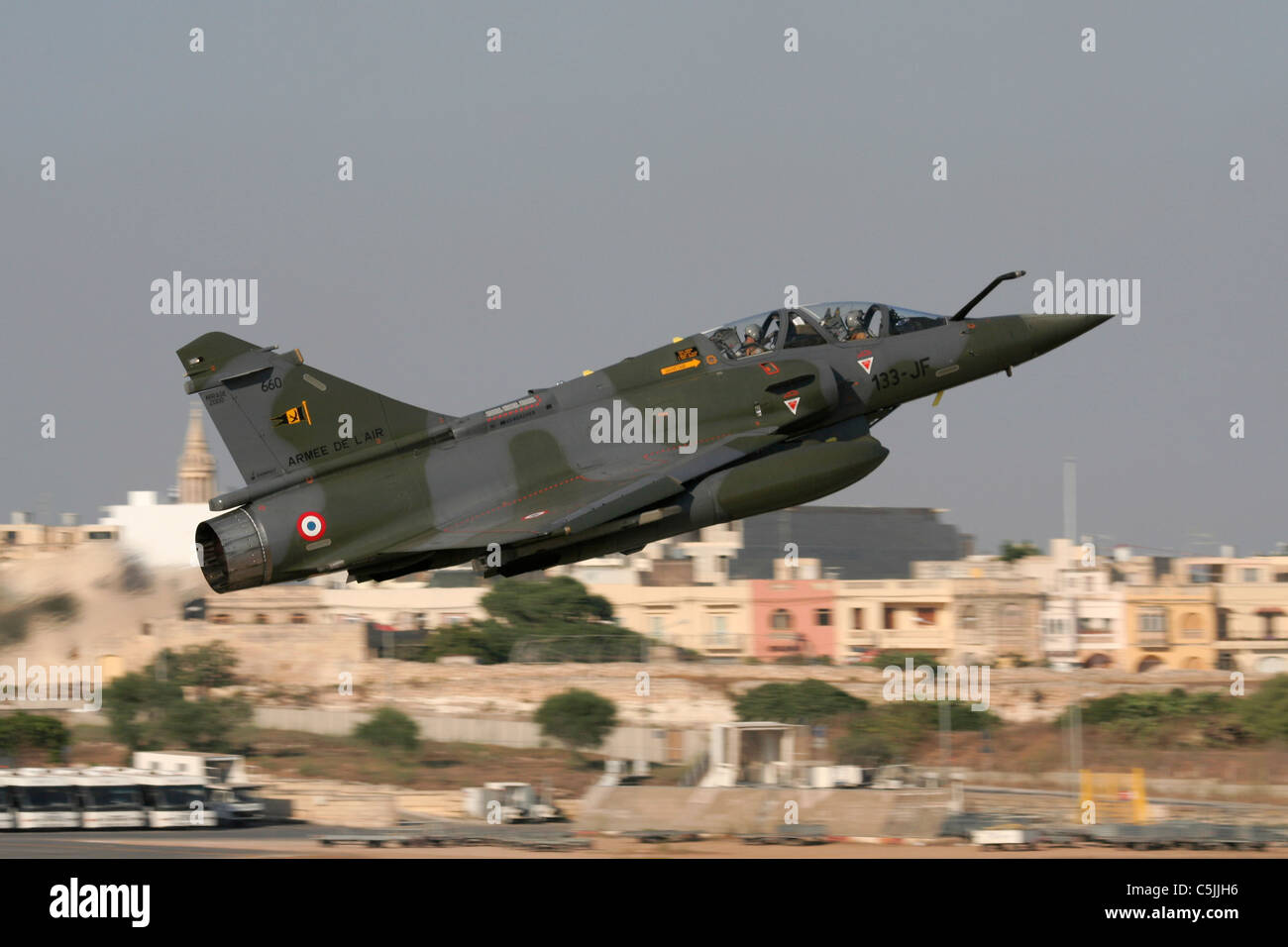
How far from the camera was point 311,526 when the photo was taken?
74.5 ft

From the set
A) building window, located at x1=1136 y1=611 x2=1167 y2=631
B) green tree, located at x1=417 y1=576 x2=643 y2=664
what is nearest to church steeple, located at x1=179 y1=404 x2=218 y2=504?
green tree, located at x1=417 y1=576 x2=643 y2=664

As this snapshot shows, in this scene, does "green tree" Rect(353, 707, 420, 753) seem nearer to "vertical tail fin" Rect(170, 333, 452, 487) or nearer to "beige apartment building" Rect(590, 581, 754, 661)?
"beige apartment building" Rect(590, 581, 754, 661)

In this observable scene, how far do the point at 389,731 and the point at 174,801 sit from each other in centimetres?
1074

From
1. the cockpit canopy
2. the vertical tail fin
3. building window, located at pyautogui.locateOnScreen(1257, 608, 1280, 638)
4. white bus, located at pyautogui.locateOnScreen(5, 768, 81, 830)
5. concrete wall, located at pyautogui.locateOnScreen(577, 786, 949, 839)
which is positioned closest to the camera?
the vertical tail fin

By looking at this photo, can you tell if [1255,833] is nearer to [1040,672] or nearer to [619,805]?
[619,805]

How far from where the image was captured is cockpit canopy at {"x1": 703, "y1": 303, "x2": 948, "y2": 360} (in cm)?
2536

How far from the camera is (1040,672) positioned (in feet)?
213

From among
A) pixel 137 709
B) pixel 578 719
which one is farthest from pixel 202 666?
pixel 578 719

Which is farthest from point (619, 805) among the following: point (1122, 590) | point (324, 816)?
point (1122, 590)

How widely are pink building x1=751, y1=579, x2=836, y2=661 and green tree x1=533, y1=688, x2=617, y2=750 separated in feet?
72.5

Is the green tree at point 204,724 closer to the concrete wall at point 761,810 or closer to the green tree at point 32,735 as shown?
the green tree at point 32,735

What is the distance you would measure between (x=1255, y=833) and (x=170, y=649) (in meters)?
36.4

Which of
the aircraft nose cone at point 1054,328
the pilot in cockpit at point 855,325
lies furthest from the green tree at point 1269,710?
the pilot in cockpit at point 855,325

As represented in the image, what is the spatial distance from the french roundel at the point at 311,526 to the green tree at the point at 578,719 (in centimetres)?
3363
